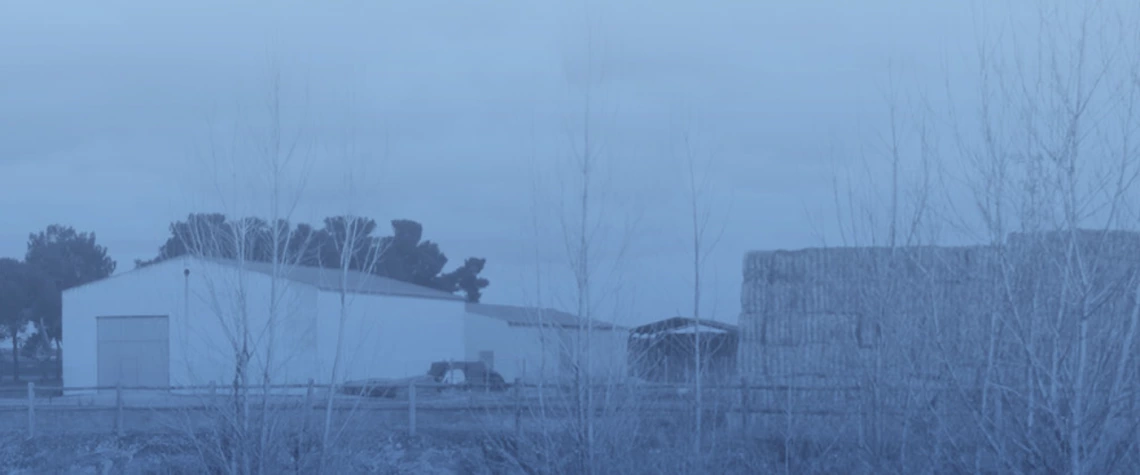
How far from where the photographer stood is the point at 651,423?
13.1 metres

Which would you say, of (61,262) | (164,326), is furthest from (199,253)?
(61,262)

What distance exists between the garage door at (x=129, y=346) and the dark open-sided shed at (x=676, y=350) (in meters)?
26.7

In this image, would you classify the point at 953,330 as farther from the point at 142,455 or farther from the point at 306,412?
the point at 142,455

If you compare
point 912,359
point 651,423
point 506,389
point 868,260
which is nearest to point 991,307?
point 912,359

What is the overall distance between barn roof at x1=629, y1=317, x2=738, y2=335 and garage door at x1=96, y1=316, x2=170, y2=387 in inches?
1064

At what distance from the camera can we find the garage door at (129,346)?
38.2m

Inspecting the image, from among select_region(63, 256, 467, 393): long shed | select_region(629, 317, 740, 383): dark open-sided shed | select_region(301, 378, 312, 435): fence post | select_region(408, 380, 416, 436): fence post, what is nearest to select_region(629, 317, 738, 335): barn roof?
select_region(629, 317, 740, 383): dark open-sided shed

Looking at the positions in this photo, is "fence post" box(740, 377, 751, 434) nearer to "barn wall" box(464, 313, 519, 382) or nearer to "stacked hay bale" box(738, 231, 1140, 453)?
"stacked hay bale" box(738, 231, 1140, 453)

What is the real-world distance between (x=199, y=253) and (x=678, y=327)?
17.4 ft

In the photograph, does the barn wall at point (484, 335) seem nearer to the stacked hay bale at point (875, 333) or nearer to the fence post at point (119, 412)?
the fence post at point (119, 412)

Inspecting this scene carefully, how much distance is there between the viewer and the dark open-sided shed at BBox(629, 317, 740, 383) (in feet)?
41.4

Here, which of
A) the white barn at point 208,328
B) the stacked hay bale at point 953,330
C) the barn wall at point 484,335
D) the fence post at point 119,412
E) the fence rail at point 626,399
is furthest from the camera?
the barn wall at point 484,335

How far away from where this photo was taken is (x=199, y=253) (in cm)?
1355

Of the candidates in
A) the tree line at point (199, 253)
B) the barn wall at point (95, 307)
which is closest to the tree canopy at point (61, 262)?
the tree line at point (199, 253)
